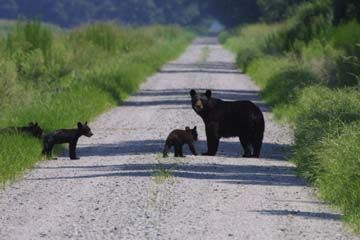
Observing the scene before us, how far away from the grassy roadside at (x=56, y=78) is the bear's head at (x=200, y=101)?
8.48ft

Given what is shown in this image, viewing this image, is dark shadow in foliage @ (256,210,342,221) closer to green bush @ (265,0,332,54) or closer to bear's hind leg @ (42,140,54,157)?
bear's hind leg @ (42,140,54,157)

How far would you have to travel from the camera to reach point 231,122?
20.4 metres

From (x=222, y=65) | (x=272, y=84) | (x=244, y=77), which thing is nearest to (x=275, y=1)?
(x=222, y=65)

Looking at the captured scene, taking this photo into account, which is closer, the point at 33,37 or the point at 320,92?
the point at 320,92

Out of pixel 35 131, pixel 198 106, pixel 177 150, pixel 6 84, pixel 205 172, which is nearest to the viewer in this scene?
pixel 205 172

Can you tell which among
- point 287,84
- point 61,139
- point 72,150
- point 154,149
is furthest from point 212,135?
point 287,84

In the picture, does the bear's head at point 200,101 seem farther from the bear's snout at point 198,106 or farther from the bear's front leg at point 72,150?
the bear's front leg at point 72,150

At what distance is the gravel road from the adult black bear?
0.32 m

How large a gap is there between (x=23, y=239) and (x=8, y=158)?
577 centimetres

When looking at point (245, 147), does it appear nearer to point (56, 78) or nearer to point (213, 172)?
point (213, 172)

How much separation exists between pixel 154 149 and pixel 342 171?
653 centimetres

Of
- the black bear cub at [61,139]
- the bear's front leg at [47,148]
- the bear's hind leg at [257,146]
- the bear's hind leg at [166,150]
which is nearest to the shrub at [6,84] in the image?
the black bear cub at [61,139]

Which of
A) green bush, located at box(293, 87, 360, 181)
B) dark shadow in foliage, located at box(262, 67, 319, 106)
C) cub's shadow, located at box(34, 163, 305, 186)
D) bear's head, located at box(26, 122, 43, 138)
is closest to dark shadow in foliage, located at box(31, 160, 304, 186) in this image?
cub's shadow, located at box(34, 163, 305, 186)

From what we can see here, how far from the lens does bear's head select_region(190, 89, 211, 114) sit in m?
20.3
